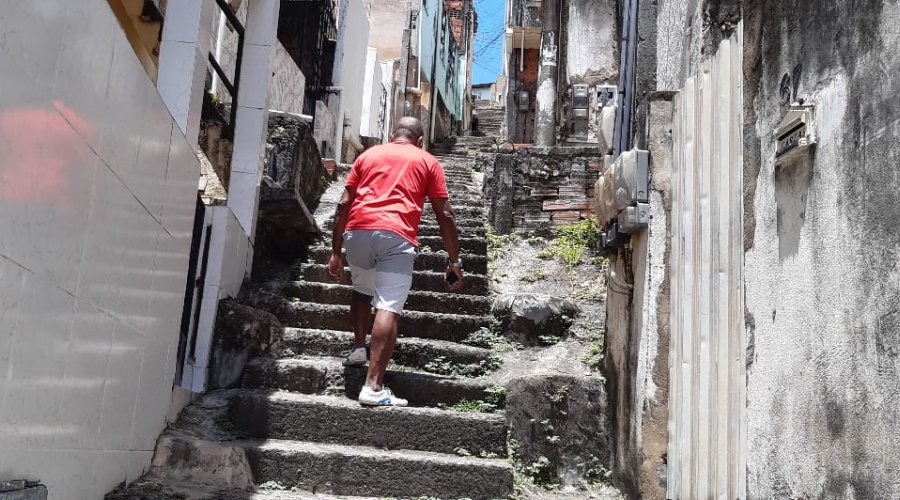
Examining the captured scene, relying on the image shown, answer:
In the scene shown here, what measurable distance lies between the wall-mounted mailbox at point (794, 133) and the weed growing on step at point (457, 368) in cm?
268

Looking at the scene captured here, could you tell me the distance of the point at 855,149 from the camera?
238cm

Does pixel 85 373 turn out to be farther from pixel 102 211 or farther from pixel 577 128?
pixel 577 128

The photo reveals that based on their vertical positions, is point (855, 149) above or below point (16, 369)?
above

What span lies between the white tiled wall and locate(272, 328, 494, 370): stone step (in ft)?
4.60

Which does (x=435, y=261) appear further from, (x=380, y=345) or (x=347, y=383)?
(x=380, y=345)

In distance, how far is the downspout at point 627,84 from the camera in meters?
4.94

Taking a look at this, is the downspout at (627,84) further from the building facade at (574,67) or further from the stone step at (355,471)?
the building facade at (574,67)

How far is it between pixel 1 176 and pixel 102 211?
2.66ft

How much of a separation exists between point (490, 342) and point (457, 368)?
463mm

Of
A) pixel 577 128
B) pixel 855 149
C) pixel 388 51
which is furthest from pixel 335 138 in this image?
pixel 855 149

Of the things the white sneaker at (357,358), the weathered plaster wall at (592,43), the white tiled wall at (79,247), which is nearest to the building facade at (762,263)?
the white sneaker at (357,358)

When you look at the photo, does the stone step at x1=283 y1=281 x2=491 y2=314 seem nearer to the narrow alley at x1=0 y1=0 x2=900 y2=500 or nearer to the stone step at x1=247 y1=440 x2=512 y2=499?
the narrow alley at x1=0 y1=0 x2=900 y2=500

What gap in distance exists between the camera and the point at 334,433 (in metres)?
4.43

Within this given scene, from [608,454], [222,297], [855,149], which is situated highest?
[855,149]
